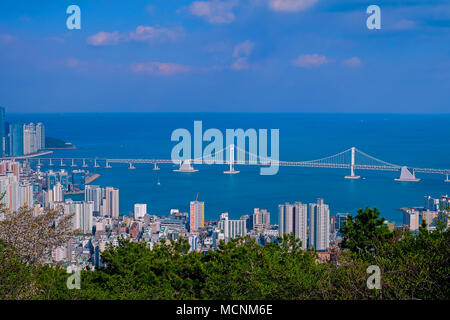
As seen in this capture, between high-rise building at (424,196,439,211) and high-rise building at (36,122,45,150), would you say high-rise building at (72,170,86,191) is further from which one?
high-rise building at (424,196,439,211)

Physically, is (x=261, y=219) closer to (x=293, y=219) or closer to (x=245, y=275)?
(x=293, y=219)

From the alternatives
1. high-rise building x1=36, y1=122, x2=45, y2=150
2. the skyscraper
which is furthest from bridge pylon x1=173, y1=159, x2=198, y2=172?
the skyscraper

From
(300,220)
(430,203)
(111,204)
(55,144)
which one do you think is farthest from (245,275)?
(55,144)

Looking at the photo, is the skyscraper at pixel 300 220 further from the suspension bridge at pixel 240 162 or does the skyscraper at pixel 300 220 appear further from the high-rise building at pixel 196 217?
the suspension bridge at pixel 240 162

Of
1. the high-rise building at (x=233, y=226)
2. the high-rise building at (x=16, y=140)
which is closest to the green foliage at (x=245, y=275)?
the high-rise building at (x=233, y=226)

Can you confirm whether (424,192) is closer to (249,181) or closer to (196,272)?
(249,181)
